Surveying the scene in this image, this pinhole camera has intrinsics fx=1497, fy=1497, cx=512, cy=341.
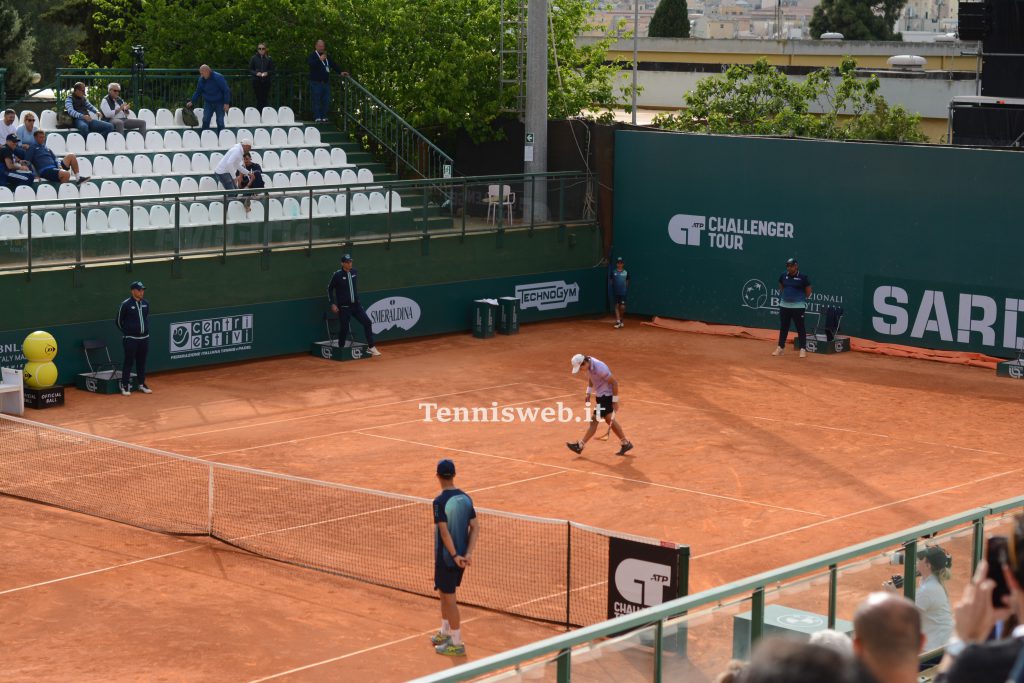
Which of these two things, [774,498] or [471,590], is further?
[774,498]

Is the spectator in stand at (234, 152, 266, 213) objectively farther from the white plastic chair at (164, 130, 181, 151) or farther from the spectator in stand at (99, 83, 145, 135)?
the spectator in stand at (99, 83, 145, 135)

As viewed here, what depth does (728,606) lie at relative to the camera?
26.8ft

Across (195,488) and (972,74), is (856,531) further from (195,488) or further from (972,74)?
(972,74)

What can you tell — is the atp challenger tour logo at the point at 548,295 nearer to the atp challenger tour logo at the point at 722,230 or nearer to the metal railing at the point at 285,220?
the metal railing at the point at 285,220

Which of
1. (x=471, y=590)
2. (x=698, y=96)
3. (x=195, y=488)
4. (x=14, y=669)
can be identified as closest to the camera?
(x=14, y=669)

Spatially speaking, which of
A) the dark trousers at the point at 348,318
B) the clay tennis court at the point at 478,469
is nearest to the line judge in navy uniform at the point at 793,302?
the clay tennis court at the point at 478,469

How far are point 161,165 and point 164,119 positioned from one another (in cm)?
281

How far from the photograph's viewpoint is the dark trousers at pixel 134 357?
2433 cm

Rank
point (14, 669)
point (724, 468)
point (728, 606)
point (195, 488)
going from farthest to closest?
point (724, 468), point (195, 488), point (14, 669), point (728, 606)

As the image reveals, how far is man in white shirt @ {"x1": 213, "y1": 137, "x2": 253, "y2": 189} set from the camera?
2938 cm

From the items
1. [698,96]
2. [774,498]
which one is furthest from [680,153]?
[774,498]

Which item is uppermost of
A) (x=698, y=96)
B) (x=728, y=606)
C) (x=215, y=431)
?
(x=698, y=96)

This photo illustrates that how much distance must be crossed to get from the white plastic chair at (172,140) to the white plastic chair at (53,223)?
19.2 feet

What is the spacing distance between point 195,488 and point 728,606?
1140cm
